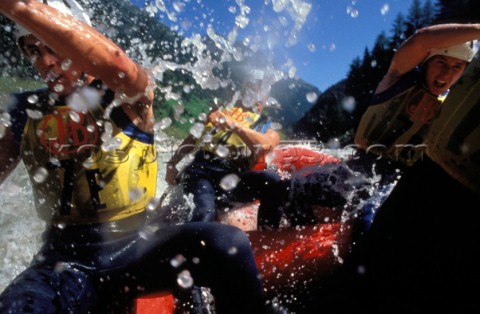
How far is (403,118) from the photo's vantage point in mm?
2730

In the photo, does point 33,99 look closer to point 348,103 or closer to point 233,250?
A: point 233,250

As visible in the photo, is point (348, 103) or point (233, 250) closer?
point (233, 250)

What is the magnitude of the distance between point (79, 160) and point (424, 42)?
2165mm

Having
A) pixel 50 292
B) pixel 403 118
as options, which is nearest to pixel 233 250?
pixel 50 292

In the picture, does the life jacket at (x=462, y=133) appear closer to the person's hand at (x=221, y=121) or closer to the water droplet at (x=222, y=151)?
the person's hand at (x=221, y=121)

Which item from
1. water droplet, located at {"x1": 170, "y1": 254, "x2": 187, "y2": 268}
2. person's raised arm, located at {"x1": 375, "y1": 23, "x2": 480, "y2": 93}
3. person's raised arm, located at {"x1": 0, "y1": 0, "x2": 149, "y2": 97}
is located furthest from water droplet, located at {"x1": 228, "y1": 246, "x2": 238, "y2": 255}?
person's raised arm, located at {"x1": 375, "y1": 23, "x2": 480, "y2": 93}

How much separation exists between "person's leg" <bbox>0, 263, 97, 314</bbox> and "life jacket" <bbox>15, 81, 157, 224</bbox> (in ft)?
0.79

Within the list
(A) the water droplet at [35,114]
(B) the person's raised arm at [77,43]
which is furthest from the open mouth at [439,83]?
(A) the water droplet at [35,114]

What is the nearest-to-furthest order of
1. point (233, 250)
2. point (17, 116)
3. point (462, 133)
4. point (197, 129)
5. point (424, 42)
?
point (462, 133) → point (233, 250) → point (17, 116) → point (424, 42) → point (197, 129)

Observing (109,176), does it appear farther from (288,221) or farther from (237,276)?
(288,221)

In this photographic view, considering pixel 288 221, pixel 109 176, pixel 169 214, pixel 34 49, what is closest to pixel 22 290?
pixel 109 176

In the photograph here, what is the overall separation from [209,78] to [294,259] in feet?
5.52

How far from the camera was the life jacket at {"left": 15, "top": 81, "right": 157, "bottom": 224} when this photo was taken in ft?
5.03

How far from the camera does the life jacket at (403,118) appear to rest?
2.66m
